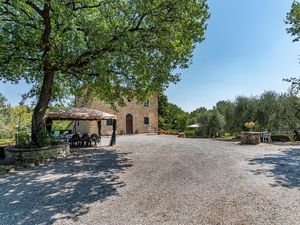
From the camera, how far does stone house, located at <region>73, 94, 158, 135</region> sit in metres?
25.7

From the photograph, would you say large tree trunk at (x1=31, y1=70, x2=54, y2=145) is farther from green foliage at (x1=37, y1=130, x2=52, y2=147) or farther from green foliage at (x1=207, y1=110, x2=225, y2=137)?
green foliage at (x1=207, y1=110, x2=225, y2=137)

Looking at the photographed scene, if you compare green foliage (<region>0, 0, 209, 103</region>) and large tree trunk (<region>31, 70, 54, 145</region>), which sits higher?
green foliage (<region>0, 0, 209, 103</region>)

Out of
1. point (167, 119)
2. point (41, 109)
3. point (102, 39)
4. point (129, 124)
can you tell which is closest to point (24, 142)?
point (41, 109)

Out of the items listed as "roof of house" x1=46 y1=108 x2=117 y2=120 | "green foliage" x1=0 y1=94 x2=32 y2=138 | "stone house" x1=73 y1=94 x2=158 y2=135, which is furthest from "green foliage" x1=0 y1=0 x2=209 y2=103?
"stone house" x1=73 y1=94 x2=158 y2=135

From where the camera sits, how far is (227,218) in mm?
3703

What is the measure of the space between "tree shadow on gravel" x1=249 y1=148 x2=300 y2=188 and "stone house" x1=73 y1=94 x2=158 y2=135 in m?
18.7

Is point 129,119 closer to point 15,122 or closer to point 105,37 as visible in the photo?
point 15,122

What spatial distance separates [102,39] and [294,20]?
13.5 m

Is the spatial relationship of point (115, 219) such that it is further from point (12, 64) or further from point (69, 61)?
point (12, 64)

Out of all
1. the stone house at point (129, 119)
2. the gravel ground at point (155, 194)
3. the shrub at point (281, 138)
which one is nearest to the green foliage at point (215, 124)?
the shrub at point (281, 138)

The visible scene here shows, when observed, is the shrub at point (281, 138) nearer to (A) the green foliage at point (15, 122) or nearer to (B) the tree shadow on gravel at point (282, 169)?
(B) the tree shadow on gravel at point (282, 169)

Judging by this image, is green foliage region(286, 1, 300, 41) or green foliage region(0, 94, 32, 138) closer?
green foliage region(286, 1, 300, 41)

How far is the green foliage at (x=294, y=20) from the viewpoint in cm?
1313

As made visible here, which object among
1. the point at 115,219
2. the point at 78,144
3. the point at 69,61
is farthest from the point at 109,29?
the point at 78,144
